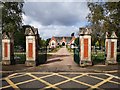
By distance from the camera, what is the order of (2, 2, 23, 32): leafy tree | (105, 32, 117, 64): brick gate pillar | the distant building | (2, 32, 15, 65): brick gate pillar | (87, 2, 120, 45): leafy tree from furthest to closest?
the distant building
(2, 2, 23, 32): leafy tree
(87, 2, 120, 45): leafy tree
(2, 32, 15, 65): brick gate pillar
(105, 32, 117, 64): brick gate pillar

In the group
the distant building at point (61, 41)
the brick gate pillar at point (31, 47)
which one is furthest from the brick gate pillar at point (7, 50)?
the distant building at point (61, 41)

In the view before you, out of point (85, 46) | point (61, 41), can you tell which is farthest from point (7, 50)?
point (61, 41)

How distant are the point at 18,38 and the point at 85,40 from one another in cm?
3291

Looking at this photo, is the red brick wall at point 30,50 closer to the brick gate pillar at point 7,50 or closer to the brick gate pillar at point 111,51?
the brick gate pillar at point 7,50

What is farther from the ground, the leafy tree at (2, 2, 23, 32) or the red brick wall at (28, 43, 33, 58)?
the leafy tree at (2, 2, 23, 32)

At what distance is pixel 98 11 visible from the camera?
27.6 meters

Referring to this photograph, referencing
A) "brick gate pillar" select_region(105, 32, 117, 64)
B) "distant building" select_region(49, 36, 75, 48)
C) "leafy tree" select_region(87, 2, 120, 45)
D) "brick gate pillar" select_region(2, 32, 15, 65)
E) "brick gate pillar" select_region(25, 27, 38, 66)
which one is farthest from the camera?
"distant building" select_region(49, 36, 75, 48)

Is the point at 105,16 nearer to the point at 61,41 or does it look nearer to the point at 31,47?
the point at 31,47

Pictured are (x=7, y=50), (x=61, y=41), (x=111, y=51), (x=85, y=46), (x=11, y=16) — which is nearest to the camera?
(x=85, y=46)

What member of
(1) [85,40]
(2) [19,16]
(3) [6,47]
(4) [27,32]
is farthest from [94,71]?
(2) [19,16]

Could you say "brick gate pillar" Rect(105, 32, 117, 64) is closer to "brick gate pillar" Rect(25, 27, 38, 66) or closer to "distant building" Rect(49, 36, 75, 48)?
"brick gate pillar" Rect(25, 27, 38, 66)

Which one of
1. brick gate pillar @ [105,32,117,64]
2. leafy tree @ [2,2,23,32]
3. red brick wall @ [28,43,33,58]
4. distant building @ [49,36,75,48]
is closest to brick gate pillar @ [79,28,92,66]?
brick gate pillar @ [105,32,117,64]

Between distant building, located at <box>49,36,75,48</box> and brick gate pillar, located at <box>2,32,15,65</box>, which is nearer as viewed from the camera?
brick gate pillar, located at <box>2,32,15,65</box>

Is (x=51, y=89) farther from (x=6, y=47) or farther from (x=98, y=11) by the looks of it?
(x=98, y=11)
